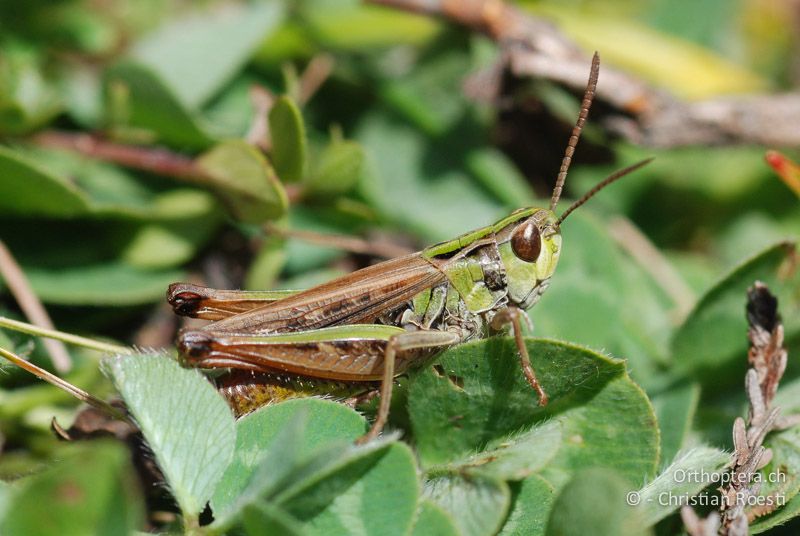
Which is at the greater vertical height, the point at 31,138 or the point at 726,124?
the point at 726,124

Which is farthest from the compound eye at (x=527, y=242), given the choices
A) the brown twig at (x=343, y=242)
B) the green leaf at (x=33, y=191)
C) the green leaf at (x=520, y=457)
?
the green leaf at (x=33, y=191)

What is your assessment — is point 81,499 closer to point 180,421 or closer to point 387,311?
point 180,421

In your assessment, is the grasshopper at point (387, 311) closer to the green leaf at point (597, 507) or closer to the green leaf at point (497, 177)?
the green leaf at point (597, 507)

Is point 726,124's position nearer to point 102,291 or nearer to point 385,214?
point 385,214

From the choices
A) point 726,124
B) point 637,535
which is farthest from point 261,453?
point 726,124

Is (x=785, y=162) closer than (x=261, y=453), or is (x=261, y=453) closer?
(x=261, y=453)
